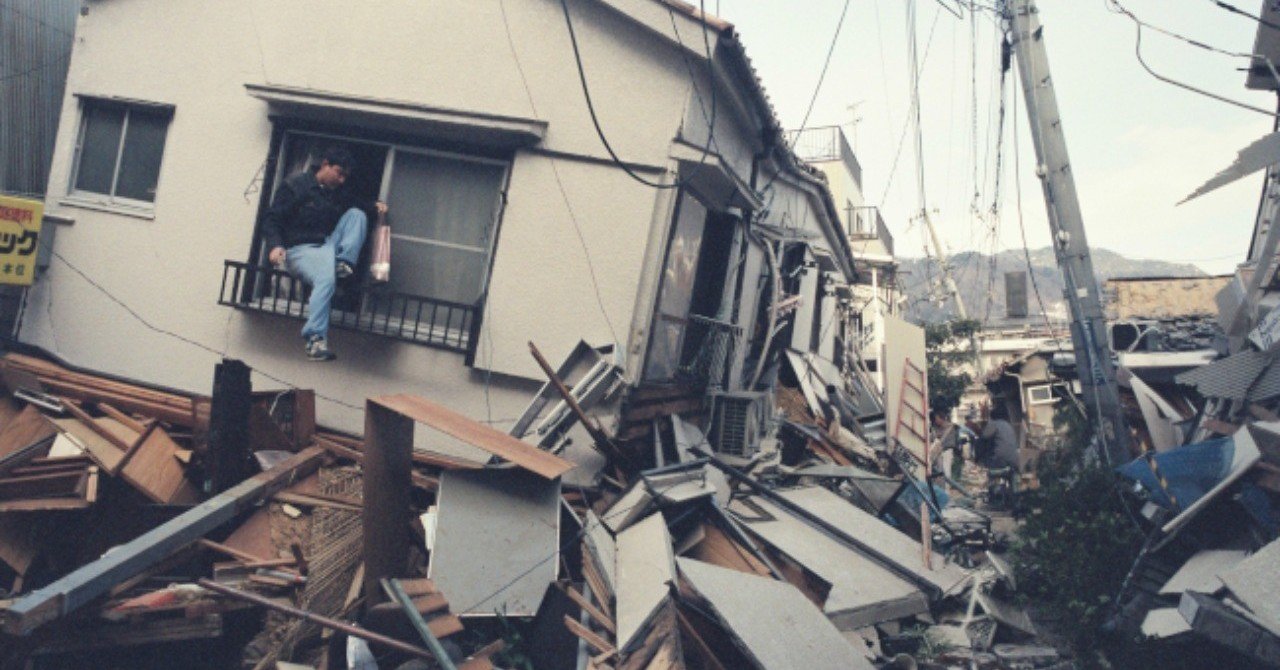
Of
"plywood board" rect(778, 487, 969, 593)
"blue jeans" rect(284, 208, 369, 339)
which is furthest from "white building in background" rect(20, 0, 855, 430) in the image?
"plywood board" rect(778, 487, 969, 593)

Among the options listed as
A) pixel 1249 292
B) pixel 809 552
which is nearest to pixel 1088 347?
pixel 1249 292

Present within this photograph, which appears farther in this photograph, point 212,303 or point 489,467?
point 212,303

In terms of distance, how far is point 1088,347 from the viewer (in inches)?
350

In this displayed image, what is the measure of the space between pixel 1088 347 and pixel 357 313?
844 centimetres

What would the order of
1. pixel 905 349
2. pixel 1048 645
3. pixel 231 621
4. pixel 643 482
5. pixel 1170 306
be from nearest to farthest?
pixel 231 621
pixel 643 482
pixel 1048 645
pixel 905 349
pixel 1170 306

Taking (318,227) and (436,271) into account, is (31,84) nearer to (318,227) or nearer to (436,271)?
(318,227)

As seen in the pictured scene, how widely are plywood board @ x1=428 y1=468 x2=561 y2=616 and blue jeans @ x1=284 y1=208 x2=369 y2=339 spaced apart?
2.01 m

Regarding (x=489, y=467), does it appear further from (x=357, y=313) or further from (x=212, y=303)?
(x=212, y=303)

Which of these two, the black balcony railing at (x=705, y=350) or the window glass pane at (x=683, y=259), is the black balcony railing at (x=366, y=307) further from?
the black balcony railing at (x=705, y=350)

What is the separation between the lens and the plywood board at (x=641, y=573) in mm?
4016

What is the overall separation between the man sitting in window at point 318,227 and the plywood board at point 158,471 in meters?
1.24

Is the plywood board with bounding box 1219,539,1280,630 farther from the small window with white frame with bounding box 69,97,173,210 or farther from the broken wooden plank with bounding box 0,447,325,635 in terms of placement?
the small window with white frame with bounding box 69,97,173,210

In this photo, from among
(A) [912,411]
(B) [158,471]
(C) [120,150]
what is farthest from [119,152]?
(A) [912,411]

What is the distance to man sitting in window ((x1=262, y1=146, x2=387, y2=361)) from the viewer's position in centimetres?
604
